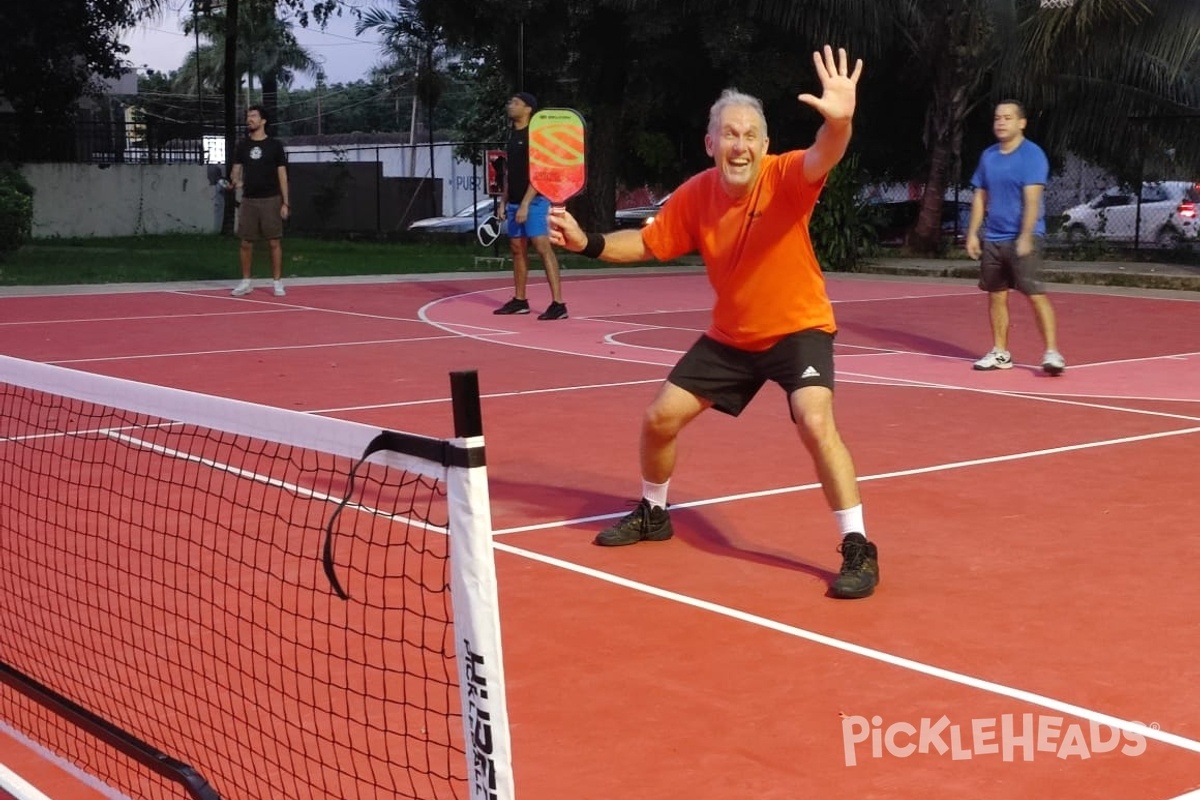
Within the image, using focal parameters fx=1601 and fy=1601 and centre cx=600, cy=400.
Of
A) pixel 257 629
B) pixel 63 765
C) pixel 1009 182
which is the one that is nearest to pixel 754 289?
pixel 257 629

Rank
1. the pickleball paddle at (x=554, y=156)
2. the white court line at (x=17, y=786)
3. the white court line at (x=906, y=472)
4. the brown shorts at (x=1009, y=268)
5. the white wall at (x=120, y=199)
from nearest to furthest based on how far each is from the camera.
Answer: the white court line at (x=17, y=786) < the white court line at (x=906, y=472) < the brown shorts at (x=1009, y=268) < the pickleball paddle at (x=554, y=156) < the white wall at (x=120, y=199)

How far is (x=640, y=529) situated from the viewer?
6.83 m

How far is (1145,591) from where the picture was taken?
6.02 metres

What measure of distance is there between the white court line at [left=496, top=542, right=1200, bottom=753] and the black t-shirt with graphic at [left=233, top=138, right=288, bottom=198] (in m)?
11.9

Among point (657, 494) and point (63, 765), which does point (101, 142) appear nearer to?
point (657, 494)

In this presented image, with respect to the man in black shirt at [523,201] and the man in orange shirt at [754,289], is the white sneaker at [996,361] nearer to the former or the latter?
the man in black shirt at [523,201]

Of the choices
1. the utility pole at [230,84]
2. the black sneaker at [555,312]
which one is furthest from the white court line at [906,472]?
the utility pole at [230,84]

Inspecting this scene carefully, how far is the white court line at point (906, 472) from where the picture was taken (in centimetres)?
730

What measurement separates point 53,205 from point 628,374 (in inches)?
1002

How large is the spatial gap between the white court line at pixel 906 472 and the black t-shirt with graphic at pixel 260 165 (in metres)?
11.0

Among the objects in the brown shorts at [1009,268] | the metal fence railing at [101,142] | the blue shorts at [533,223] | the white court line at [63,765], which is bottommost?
the white court line at [63,765]

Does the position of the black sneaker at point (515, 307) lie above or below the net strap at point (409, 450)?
below

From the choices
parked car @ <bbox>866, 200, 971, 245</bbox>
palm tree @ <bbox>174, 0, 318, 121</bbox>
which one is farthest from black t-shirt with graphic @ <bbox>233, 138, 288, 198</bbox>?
palm tree @ <bbox>174, 0, 318, 121</bbox>

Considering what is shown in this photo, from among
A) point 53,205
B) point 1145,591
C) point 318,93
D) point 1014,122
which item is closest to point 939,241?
point 1014,122
